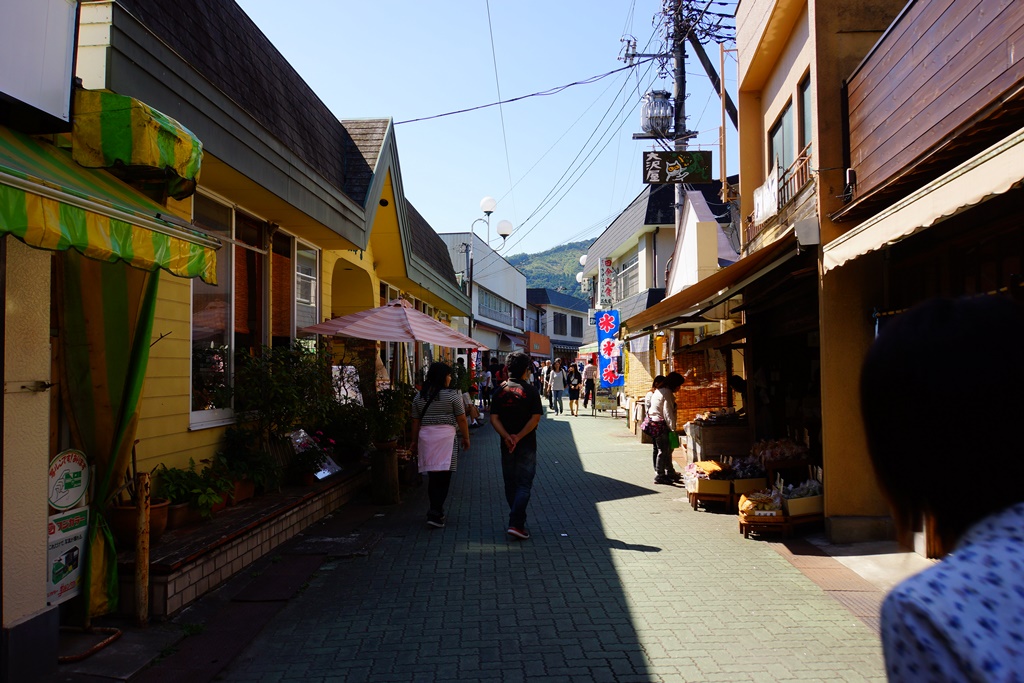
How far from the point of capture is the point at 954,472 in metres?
1.27

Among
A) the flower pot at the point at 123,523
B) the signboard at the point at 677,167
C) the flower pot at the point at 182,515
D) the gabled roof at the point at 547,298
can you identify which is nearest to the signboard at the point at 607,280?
the signboard at the point at 677,167

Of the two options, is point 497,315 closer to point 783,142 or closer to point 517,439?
point 783,142

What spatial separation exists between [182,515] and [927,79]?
269 inches

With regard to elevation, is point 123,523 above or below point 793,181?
below

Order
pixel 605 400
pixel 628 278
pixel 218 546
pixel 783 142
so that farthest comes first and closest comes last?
pixel 628 278 → pixel 605 400 → pixel 783 142 → pixel 218 546

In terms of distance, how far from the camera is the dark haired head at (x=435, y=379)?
26.8 ft

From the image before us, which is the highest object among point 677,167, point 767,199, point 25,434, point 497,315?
point 497,315

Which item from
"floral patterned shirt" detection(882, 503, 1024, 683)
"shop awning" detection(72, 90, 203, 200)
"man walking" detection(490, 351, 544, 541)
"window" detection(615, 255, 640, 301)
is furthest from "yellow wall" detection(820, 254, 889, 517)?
"window" detection(615, 255, 640, 301)

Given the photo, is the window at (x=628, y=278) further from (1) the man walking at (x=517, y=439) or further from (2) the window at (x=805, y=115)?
(1) the man walking at (x=517, y=439)

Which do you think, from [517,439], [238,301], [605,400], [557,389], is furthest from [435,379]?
[557,389]

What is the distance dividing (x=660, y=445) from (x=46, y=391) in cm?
871

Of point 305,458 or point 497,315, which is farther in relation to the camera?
point 497,315

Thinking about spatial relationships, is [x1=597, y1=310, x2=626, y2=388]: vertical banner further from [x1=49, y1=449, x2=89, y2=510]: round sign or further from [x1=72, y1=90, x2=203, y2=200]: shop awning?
[x1=49, y1=449, x2=89, y2=510]: round sign

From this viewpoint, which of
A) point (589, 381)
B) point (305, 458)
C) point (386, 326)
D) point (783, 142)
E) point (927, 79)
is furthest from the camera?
point (589, 381)
